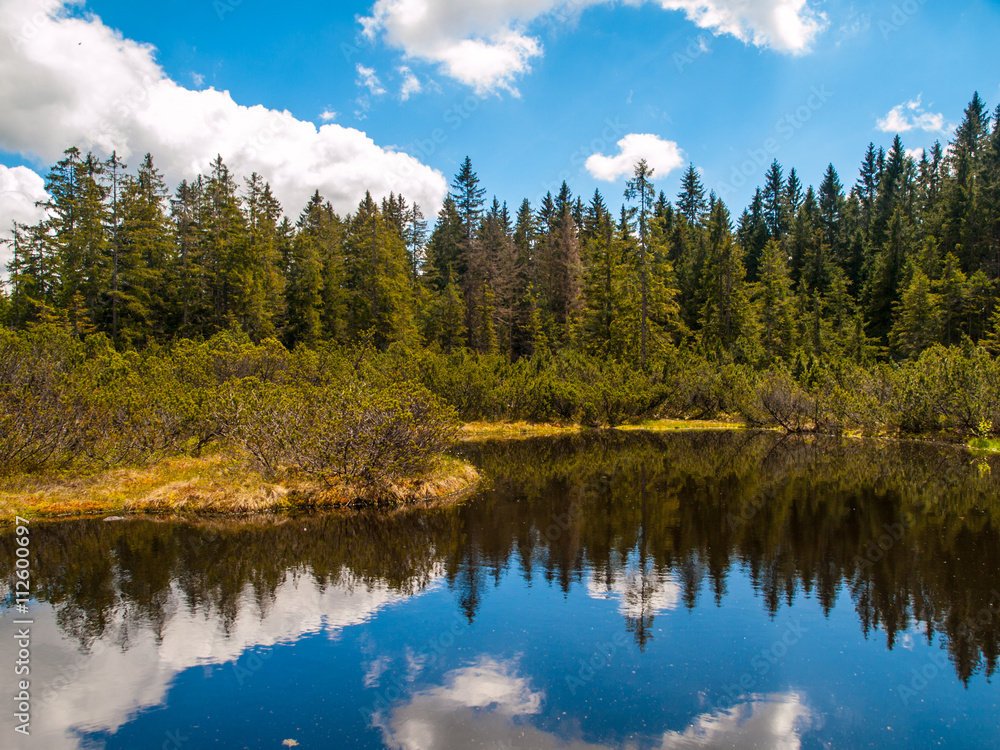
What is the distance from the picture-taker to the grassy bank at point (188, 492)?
13.3 metres

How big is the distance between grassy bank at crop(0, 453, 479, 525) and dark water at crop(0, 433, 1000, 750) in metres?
1.02

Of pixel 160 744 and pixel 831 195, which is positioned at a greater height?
pixel 831 195

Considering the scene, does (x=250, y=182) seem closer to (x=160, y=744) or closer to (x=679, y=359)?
(x=679, y=359)

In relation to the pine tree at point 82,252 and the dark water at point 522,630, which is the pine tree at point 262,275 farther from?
the dark water at point 522,630

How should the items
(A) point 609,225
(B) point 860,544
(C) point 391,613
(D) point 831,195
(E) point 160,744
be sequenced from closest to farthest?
(E) point 160,744
(C) point 391,613
(B) point 860,544
(A) point 609,225
(D) point 831,195

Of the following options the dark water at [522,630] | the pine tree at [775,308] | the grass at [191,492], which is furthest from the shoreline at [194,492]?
the pine tree at [775,308]

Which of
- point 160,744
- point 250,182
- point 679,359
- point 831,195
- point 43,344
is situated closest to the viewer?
point 160,744

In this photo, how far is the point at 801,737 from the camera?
5.69 m

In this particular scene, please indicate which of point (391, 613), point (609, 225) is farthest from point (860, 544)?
point (609, 225)

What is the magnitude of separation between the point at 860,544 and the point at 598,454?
13.4 metres

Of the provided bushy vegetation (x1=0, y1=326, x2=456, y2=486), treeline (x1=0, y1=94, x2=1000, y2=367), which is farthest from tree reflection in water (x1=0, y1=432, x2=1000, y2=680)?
treeline (x1=0, y1=94, x2=1000, y2=367)

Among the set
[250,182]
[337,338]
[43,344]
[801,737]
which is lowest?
[801,737]

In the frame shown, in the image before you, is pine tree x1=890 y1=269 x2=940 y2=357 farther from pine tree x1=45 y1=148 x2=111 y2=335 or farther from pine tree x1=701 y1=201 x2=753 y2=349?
pine tree x1=45 y1=148 x2=111 y2=335

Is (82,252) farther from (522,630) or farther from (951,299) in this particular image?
(951,299)
